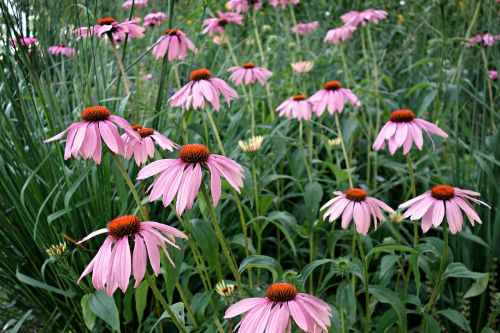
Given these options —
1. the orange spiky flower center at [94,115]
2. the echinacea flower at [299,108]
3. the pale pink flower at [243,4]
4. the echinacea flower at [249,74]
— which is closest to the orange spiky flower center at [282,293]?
the orange spiky flower center at [94,115]

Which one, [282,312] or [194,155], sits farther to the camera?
[194,155]

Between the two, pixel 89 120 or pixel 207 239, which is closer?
pixel 89 120

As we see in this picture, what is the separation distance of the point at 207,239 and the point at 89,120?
1.22 ft

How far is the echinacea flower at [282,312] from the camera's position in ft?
2.61

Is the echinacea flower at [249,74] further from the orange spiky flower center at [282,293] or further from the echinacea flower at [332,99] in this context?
the orange spiky flower center at [282,293]

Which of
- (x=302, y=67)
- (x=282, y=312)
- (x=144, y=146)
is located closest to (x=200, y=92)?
(x=144, y=146)

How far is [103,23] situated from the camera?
1511 mm

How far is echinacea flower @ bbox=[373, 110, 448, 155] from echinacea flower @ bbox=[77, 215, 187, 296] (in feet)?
2.01

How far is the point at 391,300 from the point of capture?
1.13 meters

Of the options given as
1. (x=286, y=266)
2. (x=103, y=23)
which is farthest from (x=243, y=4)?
(x=286, y=266)

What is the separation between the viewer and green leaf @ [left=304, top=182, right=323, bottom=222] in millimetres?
1486

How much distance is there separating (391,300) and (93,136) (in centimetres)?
66

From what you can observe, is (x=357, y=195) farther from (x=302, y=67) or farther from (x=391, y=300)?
(x=302, y=67)

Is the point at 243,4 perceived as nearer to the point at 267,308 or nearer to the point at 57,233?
the point at 57,233
